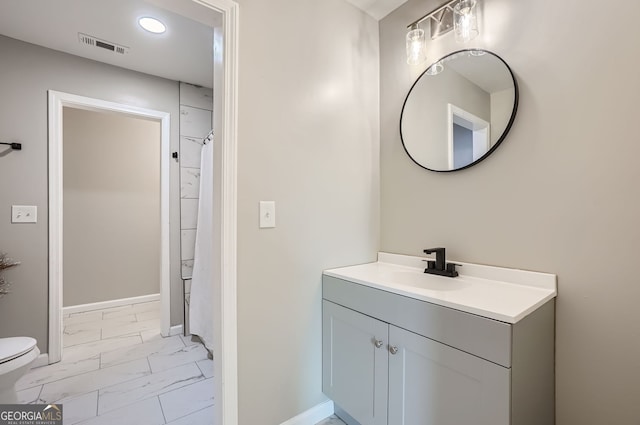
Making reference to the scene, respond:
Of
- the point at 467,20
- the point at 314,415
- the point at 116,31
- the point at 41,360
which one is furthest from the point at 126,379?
the point at 467,20

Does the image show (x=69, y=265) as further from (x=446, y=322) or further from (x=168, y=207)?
(x=446, y=322)

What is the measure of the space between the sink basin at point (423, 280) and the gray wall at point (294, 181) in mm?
274

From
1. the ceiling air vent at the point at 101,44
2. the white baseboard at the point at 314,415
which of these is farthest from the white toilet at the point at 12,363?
the ceiling air vent at the point at 101,44

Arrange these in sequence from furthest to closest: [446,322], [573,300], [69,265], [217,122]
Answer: [69,265]
[217,122]
[573,300]
[446,322]

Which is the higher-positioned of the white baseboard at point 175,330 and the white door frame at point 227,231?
the white door frame at point 227,231

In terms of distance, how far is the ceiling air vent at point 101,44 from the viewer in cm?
199

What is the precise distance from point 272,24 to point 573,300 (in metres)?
1.81

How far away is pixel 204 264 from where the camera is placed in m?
2.33

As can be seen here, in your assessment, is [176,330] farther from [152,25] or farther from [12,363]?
[152,25]

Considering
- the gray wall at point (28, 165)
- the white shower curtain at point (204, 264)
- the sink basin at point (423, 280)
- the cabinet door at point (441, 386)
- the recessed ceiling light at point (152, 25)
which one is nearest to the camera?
the cabinet door at point (441, 386)

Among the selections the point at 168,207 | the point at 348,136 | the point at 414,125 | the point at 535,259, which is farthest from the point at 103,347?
the point at 535,259

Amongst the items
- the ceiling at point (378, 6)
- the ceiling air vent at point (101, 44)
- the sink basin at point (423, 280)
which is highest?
the ceiling at point (378, 6)

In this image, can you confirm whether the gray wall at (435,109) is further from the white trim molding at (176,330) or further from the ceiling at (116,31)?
the white trim molding at (176,330)

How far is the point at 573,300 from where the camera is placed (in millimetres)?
1104
